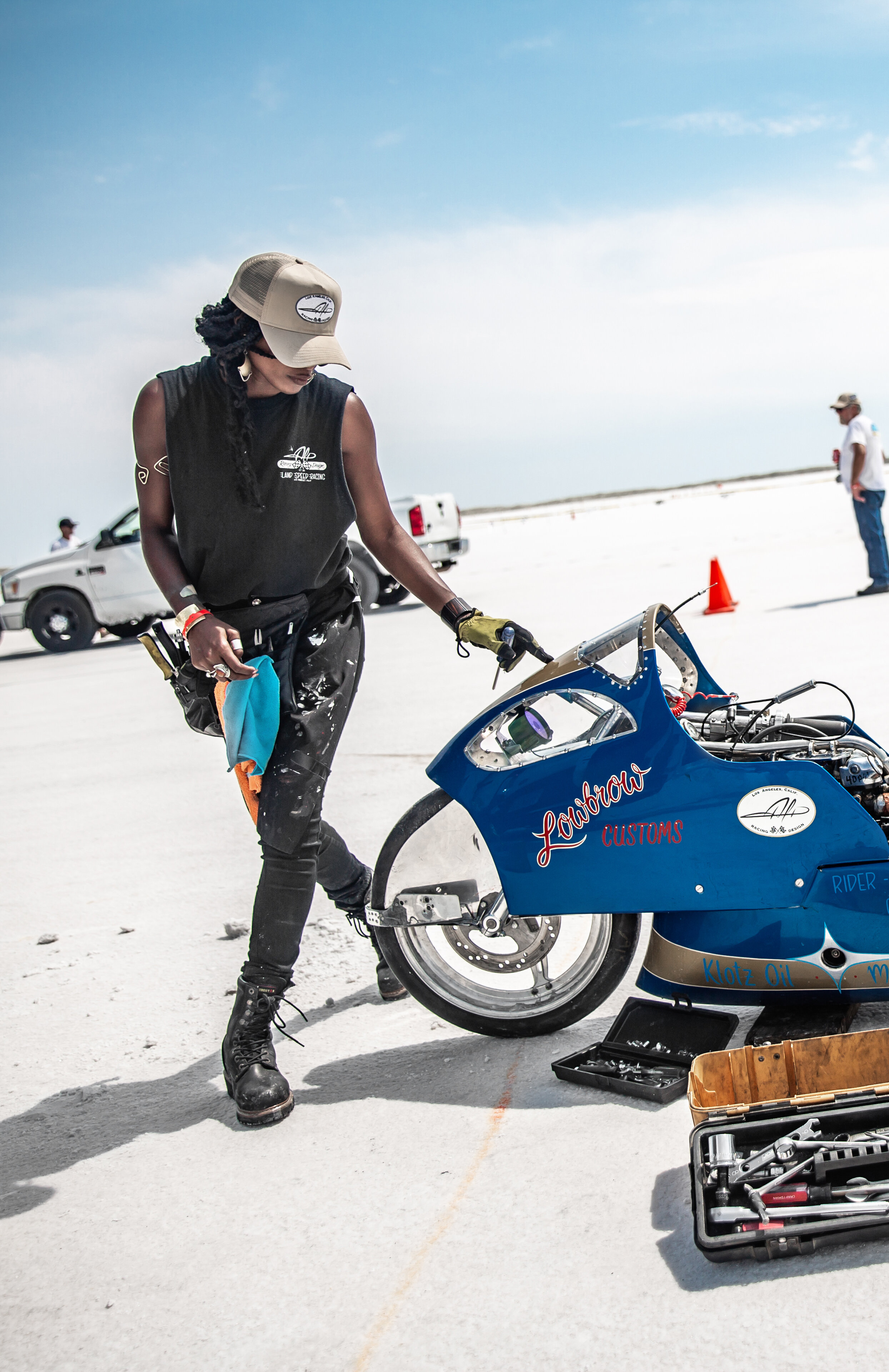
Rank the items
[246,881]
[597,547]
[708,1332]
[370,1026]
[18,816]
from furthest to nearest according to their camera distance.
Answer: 1. [597,547]
2. [18,816]
3. [246,881]
4. [370,1026]
5. [708,1332]

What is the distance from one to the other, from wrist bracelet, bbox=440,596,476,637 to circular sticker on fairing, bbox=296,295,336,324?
0.85 metres

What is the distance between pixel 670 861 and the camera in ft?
10.1

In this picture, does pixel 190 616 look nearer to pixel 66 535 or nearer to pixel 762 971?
pixel 762 971

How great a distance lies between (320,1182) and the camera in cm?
286

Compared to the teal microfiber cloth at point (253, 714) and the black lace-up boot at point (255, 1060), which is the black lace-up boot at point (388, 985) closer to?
the black lace-up boot at point (255, 1060)

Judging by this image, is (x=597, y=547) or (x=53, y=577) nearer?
(x=53, y=577)

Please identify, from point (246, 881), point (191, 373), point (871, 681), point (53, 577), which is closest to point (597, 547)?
point (53, 577)

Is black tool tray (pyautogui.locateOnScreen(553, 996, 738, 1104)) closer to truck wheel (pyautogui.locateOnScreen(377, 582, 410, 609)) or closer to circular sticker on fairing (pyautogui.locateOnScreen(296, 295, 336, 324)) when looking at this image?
circular sticker on fairing (pyautogui.locateOnScreen(296, 295, 336, 324))

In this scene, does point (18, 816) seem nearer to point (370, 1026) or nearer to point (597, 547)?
point (370, 1026)

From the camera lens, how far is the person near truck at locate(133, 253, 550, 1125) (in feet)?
10.5

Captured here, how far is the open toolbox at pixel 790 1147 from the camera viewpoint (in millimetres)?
2281

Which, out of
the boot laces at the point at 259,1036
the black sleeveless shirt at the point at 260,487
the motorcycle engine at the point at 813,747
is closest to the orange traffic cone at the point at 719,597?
the motorcycle engine at the point at 813,747

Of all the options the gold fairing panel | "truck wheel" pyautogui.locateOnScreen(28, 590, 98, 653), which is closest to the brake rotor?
the gold fairing panel

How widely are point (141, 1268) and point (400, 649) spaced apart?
31.3 feet
